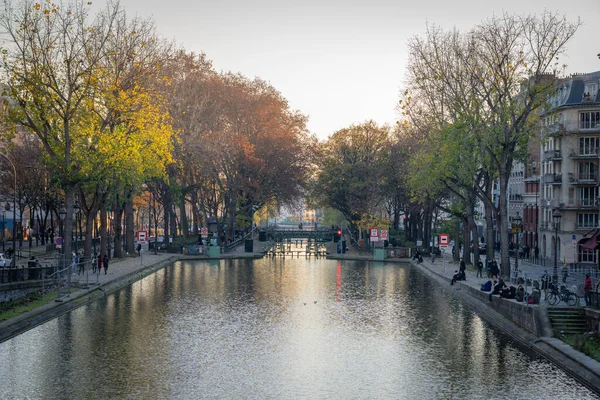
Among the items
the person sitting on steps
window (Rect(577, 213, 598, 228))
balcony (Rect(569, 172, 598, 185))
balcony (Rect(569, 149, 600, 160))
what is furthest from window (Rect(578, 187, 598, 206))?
the person sitting on steps

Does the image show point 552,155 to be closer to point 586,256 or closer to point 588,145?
point 588,145

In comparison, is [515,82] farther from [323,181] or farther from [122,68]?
[323,181]

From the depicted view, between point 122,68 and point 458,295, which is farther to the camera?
point 122,68

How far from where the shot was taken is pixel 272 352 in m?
29.6

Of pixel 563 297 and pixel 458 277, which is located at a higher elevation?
pixel 563 297

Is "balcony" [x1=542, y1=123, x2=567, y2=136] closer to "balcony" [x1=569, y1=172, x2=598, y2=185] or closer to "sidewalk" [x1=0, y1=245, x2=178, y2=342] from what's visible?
"balcony" [x1=569, y1=172, x2=598, y2=185]

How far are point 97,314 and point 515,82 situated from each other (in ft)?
99.6

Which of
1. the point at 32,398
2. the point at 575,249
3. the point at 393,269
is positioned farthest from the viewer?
the point at 575,249

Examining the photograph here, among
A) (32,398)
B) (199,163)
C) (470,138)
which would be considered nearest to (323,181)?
(199,163)

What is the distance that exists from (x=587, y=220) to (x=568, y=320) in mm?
51283

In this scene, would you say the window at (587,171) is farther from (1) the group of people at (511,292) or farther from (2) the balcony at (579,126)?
(1) the group of people at (511,292)

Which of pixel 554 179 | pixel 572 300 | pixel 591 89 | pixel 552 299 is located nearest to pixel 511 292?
pixel 552 299

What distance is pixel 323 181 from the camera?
10631 centimetres

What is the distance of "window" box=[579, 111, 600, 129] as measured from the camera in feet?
260
